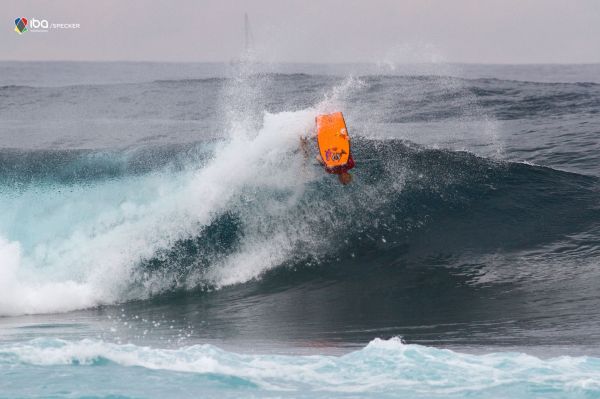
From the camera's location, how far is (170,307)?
13.0 m

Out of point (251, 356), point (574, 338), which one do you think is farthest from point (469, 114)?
point (251, 356)

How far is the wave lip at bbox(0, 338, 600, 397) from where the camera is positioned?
787cm

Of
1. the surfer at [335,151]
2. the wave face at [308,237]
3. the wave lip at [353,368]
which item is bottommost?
the wave lip at [353,368]

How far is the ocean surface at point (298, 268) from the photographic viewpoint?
8359mm

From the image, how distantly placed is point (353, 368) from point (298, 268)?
6008mm

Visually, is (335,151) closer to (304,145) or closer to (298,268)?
(304,145)

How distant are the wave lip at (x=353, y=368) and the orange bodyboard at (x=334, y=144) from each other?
17.6 ft

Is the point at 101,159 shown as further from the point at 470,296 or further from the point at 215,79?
the point at 215,79

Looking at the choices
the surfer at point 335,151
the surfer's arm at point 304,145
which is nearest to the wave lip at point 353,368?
the surfer at point 335,151

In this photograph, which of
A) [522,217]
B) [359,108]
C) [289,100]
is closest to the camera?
[522,217]

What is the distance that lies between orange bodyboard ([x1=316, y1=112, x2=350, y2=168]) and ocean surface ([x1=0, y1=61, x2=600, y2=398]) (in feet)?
6.08

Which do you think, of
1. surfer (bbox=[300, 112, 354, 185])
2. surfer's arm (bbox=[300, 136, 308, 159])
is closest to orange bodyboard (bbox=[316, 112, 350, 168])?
surfer (bbox=[300, 112, 354, 185])

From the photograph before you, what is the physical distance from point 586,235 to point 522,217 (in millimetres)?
1350

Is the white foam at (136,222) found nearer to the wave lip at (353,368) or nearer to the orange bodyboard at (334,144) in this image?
the orange bodyboard at (334,144)
